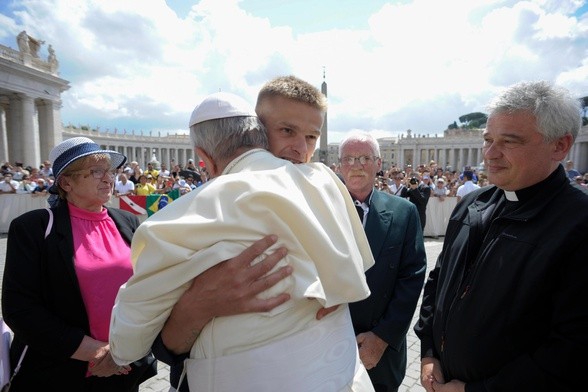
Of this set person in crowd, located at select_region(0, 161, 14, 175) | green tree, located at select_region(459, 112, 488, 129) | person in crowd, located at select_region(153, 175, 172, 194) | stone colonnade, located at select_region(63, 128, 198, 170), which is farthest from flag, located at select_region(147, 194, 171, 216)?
green tree, located at select_region(459, 112, 488, 129)

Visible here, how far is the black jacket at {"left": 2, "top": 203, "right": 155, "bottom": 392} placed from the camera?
6.19ft

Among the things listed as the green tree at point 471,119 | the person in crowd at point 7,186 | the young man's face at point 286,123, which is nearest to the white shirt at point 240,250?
the young man's face at point 286,123

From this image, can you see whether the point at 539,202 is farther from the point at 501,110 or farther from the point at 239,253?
the point at 239,253

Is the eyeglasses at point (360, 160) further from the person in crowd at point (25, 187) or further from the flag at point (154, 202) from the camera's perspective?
the person in crowd at point (25, 187)

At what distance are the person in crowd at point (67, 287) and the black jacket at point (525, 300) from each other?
180 cm

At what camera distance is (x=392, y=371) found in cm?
226

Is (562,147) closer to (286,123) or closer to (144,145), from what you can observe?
(286,123)

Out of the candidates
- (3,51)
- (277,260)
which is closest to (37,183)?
(277,260)

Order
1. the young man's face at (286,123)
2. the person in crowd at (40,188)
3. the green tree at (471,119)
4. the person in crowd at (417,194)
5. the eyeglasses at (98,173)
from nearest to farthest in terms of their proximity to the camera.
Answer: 1. the young man's face at (286,123)
2. the eyeglasses at (98,173)
3. the person in crowd at (417,194)
4. the person in crowd at (40,188)
5. the green tree at (471,119)

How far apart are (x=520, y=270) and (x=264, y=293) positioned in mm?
1182

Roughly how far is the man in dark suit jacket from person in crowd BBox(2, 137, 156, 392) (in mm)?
1386

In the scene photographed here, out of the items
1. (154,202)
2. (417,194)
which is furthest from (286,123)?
(154,202)

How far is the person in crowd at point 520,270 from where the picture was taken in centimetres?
143

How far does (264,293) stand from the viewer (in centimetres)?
110
